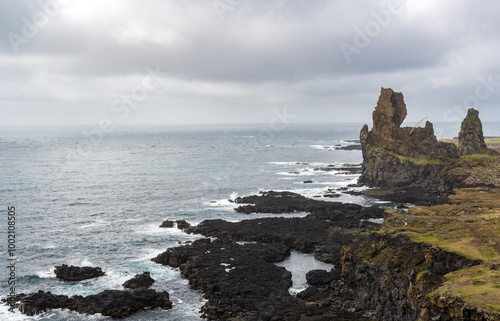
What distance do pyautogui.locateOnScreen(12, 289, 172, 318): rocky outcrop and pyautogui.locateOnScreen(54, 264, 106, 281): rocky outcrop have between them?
6865 mm

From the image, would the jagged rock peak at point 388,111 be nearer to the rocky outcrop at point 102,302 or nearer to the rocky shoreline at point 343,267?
the rocky shoreline at point 343,267

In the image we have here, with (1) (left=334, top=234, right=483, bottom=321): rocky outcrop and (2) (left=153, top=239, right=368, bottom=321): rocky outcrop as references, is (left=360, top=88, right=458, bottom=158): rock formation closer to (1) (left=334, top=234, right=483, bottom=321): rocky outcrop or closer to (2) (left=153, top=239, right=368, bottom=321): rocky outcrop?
(2) (left=153, top=239, right=368, bottom=321): rocky outcrop

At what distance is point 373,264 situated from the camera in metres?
48.6

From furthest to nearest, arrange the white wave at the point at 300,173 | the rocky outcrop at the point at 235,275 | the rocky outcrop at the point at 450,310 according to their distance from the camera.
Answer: the white wave at the point at 300,173 → the rocky outcrop at the point at 235,275 → the rocky outcrop at the point at 450,310

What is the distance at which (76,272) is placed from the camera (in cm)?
5884

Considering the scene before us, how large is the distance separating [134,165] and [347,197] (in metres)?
118

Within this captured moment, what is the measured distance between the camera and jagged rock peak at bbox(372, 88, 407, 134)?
13400cm

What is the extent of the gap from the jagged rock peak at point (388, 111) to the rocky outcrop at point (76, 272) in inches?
3984

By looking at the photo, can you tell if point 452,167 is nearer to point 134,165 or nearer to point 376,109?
point 376,109

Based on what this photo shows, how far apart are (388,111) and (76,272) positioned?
108806mm

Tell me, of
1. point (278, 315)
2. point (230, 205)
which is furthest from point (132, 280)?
point (230, 205)

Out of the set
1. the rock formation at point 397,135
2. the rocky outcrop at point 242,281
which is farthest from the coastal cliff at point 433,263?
the rock formation at point 397,135

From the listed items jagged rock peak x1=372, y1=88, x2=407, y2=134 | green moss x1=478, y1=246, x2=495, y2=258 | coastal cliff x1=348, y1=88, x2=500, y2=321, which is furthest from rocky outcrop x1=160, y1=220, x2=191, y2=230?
jagged rock peak x1=372, y1=88, x2=407, y2=134

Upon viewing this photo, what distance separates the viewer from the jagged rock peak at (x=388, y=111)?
13400 centimetres
